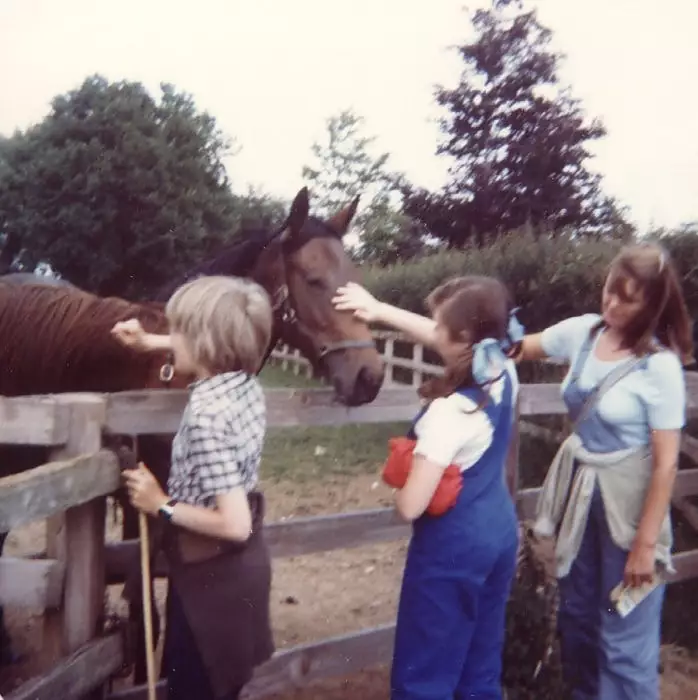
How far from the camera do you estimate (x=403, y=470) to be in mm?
1735

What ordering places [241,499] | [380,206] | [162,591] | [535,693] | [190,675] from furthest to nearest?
[380,206] → [162,591] → [535,693] → [190,675] → [241,499]

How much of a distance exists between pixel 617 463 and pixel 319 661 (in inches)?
55.5

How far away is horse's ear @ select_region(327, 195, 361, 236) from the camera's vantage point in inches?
124

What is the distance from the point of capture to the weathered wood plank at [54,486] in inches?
53.3

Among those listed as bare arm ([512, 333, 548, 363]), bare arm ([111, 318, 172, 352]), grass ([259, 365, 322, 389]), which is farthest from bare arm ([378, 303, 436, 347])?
grass ([259, 365, 322, 389])

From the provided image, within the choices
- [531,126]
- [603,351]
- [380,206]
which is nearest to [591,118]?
[531,126]

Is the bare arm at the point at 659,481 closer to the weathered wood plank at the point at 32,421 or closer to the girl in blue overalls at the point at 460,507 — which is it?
the girl in blue overalls at the point at 460,507

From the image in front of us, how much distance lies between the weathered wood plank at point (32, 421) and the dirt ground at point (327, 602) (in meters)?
0.94

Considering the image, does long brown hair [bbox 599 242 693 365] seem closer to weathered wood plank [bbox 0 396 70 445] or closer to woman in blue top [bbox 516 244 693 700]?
woman in blue top [bbox 516 244 693 700]

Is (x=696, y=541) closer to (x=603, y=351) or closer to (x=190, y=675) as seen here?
(x=603, y=351)

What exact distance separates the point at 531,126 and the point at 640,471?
269 inches

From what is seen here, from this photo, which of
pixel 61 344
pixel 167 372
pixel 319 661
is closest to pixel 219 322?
pixel 167 372

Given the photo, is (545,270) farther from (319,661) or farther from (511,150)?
(319,661)

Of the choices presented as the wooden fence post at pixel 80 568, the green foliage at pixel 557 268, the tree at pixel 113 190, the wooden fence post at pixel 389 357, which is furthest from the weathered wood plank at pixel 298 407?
the wooden fence post at pixel 389 357
